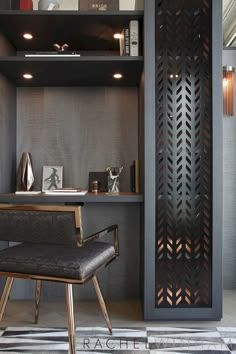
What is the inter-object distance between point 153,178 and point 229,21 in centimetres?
288

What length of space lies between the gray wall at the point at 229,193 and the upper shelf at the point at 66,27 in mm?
1027

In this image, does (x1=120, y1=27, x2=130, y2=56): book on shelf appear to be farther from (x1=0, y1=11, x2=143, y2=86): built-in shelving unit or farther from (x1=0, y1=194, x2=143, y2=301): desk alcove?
(x1=0, y1=194, x2=143, y2=301): desk alcove

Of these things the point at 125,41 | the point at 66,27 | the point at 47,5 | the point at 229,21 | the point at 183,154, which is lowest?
the point at 183,154

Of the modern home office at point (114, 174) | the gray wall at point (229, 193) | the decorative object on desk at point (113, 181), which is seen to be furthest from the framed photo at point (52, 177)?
the gray wall at point (229, 193)

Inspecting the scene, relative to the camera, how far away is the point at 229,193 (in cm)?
270

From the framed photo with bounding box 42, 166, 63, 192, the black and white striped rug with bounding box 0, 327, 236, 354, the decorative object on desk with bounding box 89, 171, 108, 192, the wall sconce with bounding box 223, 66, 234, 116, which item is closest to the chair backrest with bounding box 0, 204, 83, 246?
the black and white striped rug with bounding box 0, 327, 236, 354

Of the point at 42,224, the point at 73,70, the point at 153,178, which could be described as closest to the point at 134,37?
the point at 73,70

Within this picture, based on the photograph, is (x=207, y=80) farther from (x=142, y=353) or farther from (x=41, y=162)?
(x=142, y=353)

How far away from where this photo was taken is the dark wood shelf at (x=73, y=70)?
2.08 m

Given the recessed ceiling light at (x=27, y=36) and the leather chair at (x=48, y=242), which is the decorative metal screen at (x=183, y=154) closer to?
the leather chair at (x=48, y=242)

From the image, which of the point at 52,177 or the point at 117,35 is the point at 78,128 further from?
the point at 117,35

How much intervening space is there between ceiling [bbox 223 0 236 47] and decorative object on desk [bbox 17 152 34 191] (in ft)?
8.97

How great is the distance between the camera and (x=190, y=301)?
2.10 meters

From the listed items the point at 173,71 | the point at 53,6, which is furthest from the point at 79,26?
the point at 173,71
